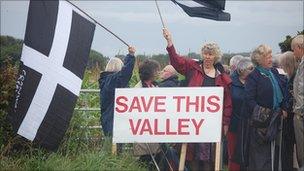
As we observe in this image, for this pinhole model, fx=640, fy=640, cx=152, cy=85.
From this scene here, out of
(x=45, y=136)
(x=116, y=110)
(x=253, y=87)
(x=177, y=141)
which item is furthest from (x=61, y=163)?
(x=253, y=87)

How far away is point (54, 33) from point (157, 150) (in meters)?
1.88

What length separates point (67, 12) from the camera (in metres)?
7.48

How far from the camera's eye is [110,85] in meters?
7.89

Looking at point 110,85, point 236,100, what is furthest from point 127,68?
point 236,100

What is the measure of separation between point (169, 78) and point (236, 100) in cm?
91

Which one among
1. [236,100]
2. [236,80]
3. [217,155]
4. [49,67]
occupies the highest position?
[236,80]

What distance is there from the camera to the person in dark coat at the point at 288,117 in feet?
24.8

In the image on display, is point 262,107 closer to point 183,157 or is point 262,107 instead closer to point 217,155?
point 217,155

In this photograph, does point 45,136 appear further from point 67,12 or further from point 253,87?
point 253,87

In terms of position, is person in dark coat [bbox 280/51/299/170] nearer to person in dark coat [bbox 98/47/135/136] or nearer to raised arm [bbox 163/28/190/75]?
raised arm [bbox 163/28/190/75]

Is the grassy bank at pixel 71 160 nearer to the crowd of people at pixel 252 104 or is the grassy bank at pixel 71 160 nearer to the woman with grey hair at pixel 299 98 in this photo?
the crowd of people at pixel 252 104

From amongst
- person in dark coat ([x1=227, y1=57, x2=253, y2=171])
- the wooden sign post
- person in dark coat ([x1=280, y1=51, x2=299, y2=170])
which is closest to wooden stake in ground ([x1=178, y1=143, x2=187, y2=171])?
the wooden sign post

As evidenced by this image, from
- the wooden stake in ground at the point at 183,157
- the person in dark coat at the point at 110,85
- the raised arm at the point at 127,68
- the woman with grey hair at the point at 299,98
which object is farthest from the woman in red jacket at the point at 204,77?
the woman with grey hair at the point at 299,98

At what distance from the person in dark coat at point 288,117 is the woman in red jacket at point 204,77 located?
0.68m
